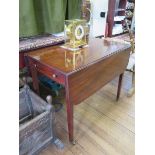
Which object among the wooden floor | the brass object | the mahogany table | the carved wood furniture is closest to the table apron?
the mahogany table

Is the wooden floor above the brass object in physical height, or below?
below

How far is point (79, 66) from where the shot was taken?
1235 millimetres

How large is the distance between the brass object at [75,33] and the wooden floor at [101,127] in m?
0.77

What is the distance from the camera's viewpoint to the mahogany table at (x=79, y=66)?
3.98 ft

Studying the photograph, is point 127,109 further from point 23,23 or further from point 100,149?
point 23,23

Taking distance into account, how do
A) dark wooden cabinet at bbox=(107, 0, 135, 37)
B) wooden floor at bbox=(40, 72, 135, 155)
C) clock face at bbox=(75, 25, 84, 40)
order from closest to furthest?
wooden floor at bbox=(40, 72, 135, 155)
clock face at bbox=(75, 25, 84, 40)
dark wooden cabinet at bbox=(107, 0, 135, 37)

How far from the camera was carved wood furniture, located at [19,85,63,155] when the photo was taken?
3.95 feet

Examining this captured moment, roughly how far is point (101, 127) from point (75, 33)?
96 cm

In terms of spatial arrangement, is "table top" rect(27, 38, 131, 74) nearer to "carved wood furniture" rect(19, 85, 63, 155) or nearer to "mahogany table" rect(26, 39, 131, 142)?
"mahogany table" rect(26, 39, 131, 142)
